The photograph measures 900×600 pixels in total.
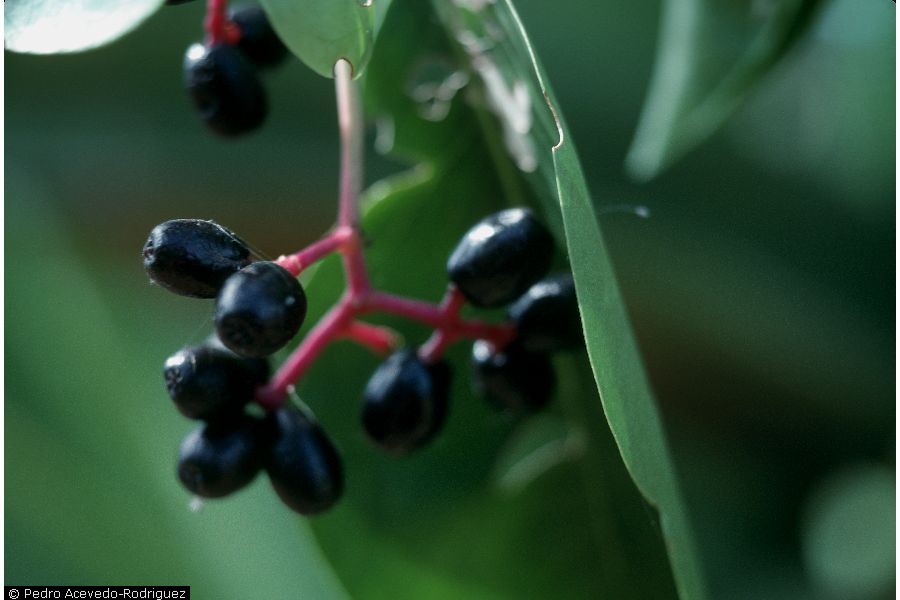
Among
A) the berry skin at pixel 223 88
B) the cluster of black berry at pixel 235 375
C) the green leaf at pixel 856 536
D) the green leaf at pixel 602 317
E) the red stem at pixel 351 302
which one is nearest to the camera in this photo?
the green leaf at pixel 602 317

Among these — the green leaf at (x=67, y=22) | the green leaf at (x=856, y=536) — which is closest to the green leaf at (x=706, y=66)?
the green leaf at (x=67, y=22)

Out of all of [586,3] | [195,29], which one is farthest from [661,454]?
[195,29]

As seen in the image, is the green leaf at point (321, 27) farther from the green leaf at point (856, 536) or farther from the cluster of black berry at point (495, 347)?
the green leaf at point (856, 536)

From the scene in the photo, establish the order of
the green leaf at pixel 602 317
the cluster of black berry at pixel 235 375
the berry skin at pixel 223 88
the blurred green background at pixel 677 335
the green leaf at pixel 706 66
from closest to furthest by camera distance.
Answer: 1. the green leaf at pixel 602 317
2. the cluster of black berry at pixel 235 375
3. the berry skin at pixel 223 88
4. the green leaf at pixel 706 66
5. the blurred green background at pixel 677 335

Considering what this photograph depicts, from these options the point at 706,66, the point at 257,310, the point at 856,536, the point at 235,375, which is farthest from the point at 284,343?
the point at 856,536

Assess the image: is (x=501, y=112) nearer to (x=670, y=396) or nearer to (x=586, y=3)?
(x=586, y=3)

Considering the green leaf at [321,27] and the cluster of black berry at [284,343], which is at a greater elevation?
the green leaf at [321,27]

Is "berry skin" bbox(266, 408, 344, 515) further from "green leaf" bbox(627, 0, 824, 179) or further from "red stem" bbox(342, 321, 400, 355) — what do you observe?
"green leaf" bbox(627, 0, 824, 179)
